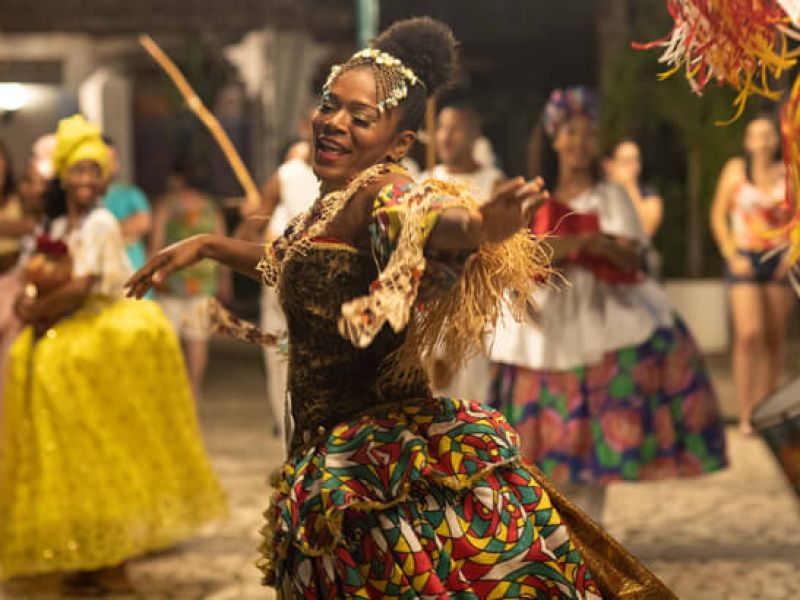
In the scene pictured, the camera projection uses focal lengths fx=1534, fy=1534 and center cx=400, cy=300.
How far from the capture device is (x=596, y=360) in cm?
629

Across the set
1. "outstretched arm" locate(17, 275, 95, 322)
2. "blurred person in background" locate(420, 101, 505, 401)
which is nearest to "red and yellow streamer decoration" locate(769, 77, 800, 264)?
"outstretched arm" locate(17, 275, 95, 322)

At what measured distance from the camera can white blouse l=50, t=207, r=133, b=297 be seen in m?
6.18

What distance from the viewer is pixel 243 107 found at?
20.2 metres

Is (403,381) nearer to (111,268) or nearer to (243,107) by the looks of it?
(111,268)

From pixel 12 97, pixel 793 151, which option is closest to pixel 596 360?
Answer: pixel 793 151

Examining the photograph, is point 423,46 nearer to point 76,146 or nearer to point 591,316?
point 591,316

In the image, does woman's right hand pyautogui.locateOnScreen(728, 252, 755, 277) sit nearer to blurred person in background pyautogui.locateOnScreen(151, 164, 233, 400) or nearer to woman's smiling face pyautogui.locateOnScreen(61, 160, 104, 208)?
blurred person in background pyautogui.locateOnScreen(151, 164, 233, 400)

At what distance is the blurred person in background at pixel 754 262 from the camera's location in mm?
9258

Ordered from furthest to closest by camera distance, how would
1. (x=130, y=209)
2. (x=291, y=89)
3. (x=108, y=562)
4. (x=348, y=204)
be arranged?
(x=291, y=89)
(x=130, y=209)
(x=108, y=562)
(x=348, y=204)

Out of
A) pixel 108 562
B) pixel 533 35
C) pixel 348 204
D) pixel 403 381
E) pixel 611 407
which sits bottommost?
pixel 108 562

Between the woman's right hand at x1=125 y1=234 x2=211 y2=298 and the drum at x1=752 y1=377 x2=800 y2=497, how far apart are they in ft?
4.74

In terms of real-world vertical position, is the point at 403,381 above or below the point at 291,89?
below

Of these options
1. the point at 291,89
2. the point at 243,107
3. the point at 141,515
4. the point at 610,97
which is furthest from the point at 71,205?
the point at 243,107

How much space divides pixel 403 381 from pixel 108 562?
3.06 m
